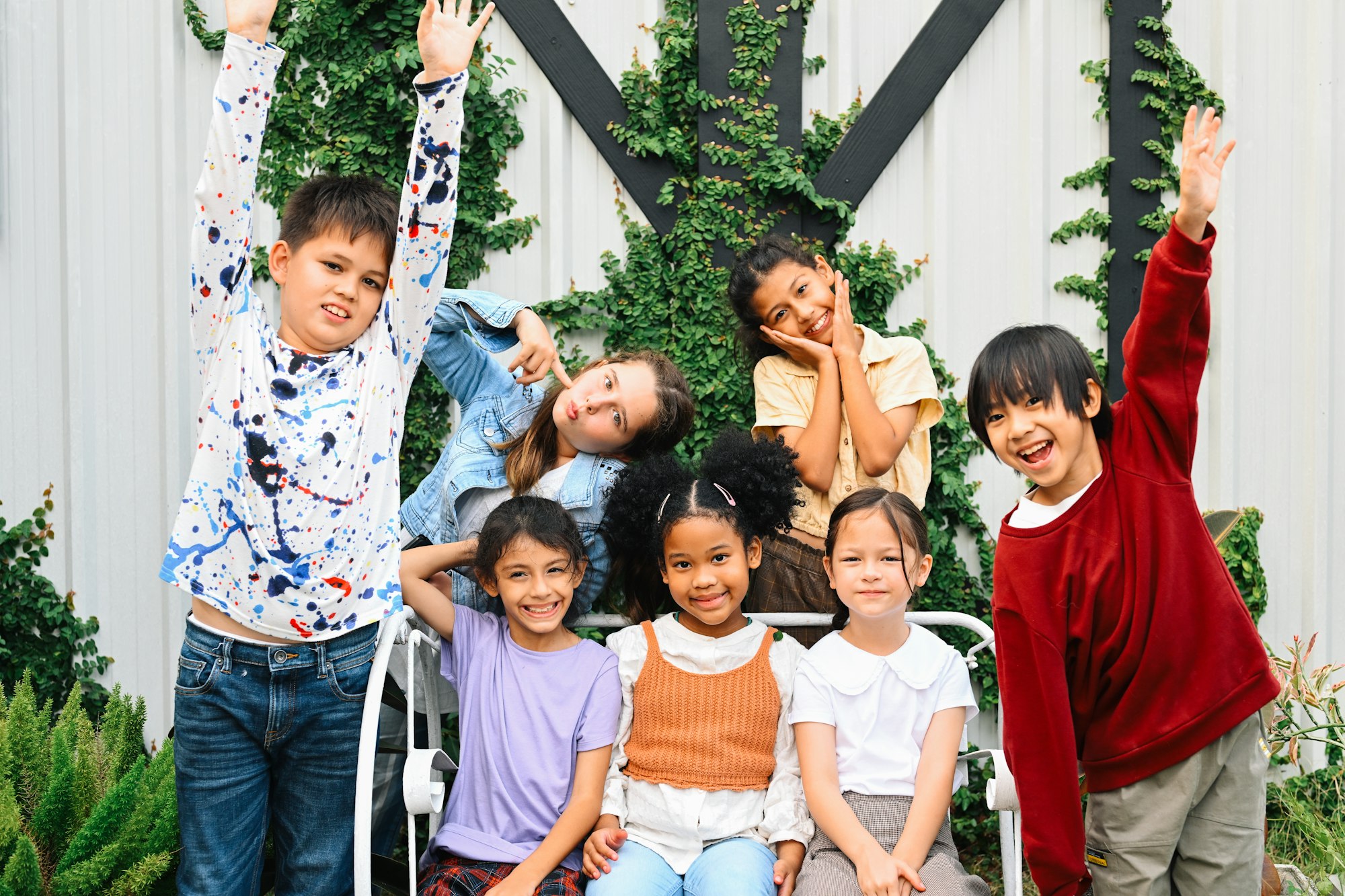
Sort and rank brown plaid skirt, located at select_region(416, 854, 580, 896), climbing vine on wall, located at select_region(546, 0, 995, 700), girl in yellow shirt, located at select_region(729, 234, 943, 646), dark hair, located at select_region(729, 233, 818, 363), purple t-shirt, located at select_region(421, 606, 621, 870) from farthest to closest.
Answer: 1. climbing vine on wall, located at select_region(546, 0, 995, 700)
2. dark hair, located at select_region(729, 233, 818, 363)
3. girl in yellow shirt, located at select_region(729, 234, 943, 646)
4. purple t-shirt, located at select_region(421, 606, 621, 870)
5. brown plaid skirt, located at select_region(416, 854, 580, 896)

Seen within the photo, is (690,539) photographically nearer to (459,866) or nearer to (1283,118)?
(459,866)

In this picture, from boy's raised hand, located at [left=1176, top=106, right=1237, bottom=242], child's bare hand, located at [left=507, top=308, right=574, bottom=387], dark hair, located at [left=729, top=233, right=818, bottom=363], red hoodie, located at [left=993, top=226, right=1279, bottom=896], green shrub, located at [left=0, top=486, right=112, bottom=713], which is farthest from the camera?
green shrub, located at [left=0, top=486, right=112, bottom=713]

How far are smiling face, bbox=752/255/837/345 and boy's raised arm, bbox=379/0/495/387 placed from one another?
93 centimetres

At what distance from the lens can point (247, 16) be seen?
6.05 ft

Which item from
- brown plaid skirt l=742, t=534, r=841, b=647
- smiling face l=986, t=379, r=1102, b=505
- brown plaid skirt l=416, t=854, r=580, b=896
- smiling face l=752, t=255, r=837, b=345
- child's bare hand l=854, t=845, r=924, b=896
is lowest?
brown plaid skirt l=416, t=854, r=580, b=896

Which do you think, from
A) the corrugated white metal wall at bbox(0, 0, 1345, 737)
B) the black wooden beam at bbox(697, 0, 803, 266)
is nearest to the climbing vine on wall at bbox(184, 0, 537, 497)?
the corrugated white metal wall at bbox(0, 0, 1345, 737)

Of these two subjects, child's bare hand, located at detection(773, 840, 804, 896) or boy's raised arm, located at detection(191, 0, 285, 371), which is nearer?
boy's raised arm, located at detection(191, 0, 285, 371)

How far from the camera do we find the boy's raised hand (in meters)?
1.76

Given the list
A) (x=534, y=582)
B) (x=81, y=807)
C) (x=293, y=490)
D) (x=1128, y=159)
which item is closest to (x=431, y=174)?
(x=293, y=490)

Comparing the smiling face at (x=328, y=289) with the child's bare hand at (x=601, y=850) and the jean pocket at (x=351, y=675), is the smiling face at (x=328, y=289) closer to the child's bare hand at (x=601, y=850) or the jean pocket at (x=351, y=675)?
the jean pocket at (x=351, y=675)

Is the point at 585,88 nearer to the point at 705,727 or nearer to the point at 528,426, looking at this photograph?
the point at 528,426

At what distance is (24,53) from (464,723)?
2929 mm

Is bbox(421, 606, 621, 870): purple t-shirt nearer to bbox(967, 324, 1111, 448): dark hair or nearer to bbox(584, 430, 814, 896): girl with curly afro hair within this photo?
bbox(584, 430, 814, 896): girl with curly afro hair

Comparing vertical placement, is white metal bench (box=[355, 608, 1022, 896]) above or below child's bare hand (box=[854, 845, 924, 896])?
above
